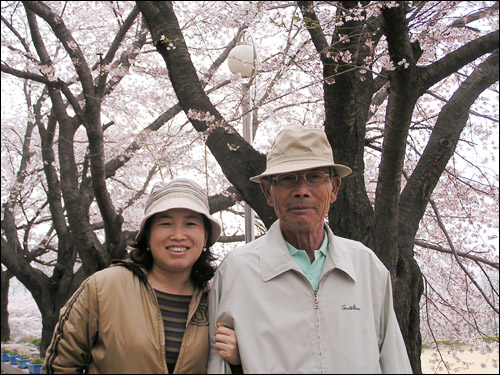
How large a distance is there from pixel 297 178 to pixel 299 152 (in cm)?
11

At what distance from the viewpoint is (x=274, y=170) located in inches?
80.1

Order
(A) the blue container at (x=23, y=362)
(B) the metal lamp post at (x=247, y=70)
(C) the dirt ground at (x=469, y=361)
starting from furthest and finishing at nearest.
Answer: (A) the blue container at (x=23, y=362), (C) the dirt ground at (x=469, y=361), (B) the metal lamp post at (x=247, y=70)

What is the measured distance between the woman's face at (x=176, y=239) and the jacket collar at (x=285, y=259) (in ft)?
0.94

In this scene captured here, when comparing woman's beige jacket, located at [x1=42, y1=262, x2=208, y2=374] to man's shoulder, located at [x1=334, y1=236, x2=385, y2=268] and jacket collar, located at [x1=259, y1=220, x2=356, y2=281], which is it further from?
man's shoulder, located at [x1=334, y1=236, x2=385, y2=268]

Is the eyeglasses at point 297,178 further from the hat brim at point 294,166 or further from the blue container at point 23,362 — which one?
the blue container at point 23,362

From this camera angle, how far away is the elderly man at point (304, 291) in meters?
1.81

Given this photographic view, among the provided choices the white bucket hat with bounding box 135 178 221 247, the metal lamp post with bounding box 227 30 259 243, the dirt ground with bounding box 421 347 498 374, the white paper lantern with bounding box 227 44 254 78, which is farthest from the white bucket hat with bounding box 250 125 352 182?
the dirt ground with bounding box 421 347 498 374

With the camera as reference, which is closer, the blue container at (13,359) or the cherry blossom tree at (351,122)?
the cherry blossom tree at (351,122)

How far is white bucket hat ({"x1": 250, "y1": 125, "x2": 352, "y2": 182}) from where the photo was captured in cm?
202

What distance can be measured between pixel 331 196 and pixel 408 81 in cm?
117

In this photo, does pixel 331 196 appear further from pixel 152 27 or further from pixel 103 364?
pixel 152 27

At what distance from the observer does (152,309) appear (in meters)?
1.95

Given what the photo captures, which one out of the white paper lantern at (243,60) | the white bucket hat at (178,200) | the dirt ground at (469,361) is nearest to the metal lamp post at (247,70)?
the white paper lantern at (243,60)

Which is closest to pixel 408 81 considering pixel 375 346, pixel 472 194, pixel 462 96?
pixel 462 96
